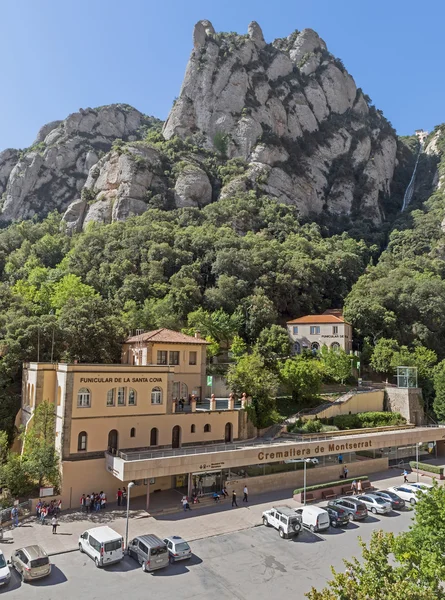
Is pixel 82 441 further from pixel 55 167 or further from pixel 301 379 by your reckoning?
pixel 55 167

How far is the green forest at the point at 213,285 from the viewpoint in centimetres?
4724

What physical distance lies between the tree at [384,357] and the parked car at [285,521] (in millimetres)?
35970

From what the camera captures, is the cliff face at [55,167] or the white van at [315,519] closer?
the white van at [315,519]

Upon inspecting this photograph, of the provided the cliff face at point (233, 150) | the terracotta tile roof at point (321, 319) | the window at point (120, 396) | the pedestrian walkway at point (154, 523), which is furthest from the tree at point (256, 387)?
the cliff face at point (233, 150)

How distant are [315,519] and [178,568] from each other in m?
9.30

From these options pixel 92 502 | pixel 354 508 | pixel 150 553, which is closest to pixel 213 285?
pixel 92 502

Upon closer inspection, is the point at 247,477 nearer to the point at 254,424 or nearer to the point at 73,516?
the point at 254,424

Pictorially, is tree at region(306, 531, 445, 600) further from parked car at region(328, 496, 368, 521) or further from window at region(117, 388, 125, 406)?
window at region(117, 388, 125, 406)

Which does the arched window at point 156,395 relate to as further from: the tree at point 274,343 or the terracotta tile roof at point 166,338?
the tree at point 274,343

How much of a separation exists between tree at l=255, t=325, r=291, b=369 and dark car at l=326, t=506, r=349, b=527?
25.2 m

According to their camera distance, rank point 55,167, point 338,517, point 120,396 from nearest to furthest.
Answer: point 338,517 → point 120,396 → point 55,167

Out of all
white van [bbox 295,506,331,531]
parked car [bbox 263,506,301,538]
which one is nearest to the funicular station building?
parked car [bbox 263,506,301,538]

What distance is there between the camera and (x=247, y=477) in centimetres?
3503

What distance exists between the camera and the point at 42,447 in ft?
101
